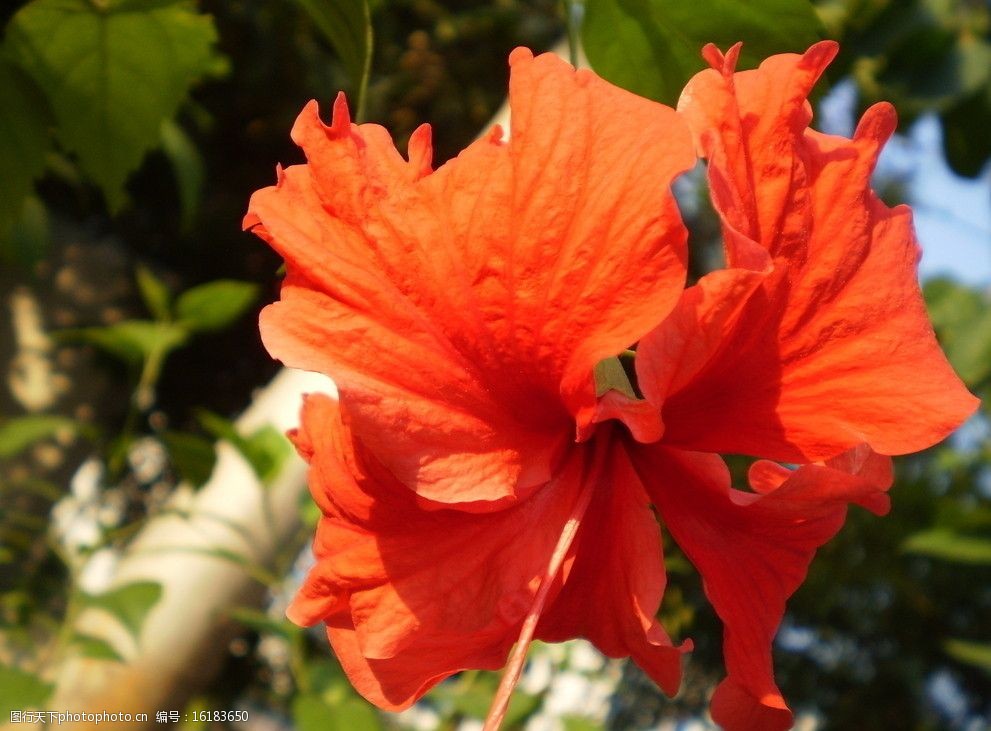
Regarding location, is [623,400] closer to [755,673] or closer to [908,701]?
[755,673]

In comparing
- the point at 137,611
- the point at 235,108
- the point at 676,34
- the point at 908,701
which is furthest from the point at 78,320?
the point at 908,701

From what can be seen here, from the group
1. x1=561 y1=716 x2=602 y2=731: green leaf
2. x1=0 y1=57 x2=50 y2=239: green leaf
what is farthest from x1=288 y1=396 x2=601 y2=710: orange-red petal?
x1=561 y1=716 x2=602 y2=731: green leaf

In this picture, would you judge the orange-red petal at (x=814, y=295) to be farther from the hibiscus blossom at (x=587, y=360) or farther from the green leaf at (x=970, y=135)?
the green leaf at (x=970, y=135)

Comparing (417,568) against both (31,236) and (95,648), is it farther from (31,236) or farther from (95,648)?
(31,236)

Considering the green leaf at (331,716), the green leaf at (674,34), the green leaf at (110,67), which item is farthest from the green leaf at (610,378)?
the green leaf at (331,716)

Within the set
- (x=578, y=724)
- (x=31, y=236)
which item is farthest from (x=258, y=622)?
(x=31, y=236)

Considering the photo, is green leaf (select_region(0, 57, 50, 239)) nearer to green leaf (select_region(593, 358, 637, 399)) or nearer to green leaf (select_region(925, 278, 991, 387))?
green leaf (select_region(593, 358, 637, 399))
